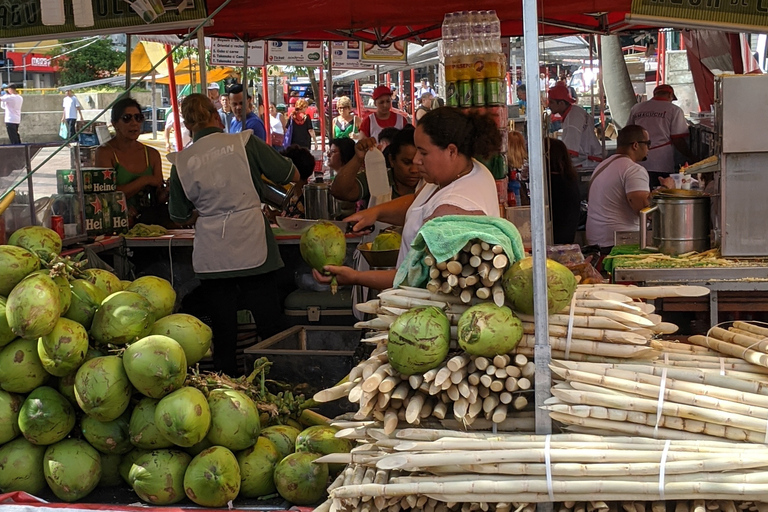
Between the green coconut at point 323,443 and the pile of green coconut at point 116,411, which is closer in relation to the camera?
the pile of green coconut at point 116,411

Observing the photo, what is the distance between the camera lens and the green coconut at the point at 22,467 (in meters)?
3.09

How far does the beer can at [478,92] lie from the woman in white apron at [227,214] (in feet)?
4.23

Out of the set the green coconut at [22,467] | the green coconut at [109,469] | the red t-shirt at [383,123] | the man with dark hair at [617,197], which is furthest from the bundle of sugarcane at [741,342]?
the red t-shirt at [383,123]

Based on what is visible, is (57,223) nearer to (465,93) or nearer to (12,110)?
(465,93)

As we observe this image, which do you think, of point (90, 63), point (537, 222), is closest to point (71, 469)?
point (537, 222)

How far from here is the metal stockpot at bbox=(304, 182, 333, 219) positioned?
7121 millimetres

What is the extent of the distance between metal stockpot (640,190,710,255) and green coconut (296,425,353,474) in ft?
8.29

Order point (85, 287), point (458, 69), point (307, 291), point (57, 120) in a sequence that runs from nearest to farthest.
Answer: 1. point (85, 287)
2. point (458, 69)
3. point (307, 291)
4. point (57, 120)

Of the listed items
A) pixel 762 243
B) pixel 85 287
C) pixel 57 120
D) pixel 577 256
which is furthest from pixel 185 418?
pixel 57 120

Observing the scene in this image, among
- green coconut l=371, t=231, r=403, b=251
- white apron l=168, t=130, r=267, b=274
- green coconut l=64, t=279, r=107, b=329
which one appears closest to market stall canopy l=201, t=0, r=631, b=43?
white apron l=168, t=130, r=267, b=274

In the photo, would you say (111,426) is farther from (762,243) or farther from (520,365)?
(762,243)

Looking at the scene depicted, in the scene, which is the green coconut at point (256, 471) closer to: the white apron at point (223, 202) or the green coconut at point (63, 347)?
the green coconut at point (63, 347)

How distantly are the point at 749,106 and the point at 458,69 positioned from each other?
1720 millimetres

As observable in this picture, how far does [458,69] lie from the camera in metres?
5.44
